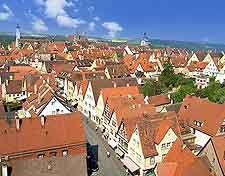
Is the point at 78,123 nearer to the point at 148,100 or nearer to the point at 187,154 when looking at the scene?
the point at 187,154

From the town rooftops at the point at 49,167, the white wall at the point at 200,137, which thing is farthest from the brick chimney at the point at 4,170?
the white wall at the point at 200,137

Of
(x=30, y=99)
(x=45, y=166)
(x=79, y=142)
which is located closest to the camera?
(x=45, y=166)

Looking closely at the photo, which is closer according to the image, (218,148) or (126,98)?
(218,148)

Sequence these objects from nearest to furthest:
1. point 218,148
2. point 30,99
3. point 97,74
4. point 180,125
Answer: point 218,148
point 180,125
point 30,99
point 97,74

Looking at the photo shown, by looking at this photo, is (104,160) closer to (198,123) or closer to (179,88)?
(198,123)

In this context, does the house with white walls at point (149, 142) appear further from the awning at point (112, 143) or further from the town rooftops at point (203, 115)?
the awning at point (112, 143)

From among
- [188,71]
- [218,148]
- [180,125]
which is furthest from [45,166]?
[188,71]

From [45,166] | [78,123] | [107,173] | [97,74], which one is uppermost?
[97,74]
